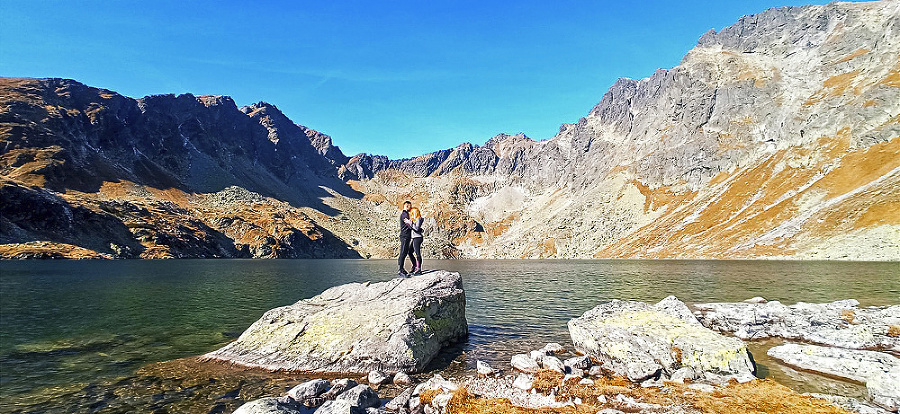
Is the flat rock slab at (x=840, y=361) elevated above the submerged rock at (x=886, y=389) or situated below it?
below

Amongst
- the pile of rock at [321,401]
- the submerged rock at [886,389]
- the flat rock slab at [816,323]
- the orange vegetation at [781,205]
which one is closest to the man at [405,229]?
the pile of rock at [321,401]

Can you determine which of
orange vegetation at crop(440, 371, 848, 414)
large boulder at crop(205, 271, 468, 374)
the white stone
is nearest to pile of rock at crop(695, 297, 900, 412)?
orange vegetation at crop(440, 371, 848, 414)

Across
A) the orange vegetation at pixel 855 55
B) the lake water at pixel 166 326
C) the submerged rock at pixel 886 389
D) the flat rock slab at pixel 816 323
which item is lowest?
the lake water at pixel 166 326

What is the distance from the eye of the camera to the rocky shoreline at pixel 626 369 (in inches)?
489

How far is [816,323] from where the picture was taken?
23938mm

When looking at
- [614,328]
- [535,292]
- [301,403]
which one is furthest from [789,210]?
[301,403]

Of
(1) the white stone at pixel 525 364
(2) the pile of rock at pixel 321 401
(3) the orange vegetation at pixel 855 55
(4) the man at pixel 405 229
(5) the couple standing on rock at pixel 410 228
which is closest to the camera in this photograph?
(2) the pile of rock at pixel 321 401

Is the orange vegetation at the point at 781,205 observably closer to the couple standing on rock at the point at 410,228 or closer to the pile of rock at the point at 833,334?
the pile of rock at the point at 833,334

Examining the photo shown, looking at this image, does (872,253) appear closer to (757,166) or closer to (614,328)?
(757,166)

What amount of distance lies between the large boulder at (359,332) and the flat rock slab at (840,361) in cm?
1640

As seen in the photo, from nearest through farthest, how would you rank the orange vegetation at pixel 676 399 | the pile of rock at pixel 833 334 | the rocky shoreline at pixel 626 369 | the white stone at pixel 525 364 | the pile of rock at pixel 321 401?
the pile of rock at pixel 321 401
the orange vegetation at pixel 676 399
the rocky shoreline at pixel 626 369
the pile of rock at pixel 833 334
the white stone at pixel 525 364

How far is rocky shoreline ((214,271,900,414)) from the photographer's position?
1241 centimetres

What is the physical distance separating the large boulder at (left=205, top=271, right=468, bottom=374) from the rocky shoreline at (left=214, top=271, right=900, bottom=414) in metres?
0.12

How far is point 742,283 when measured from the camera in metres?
56.7
